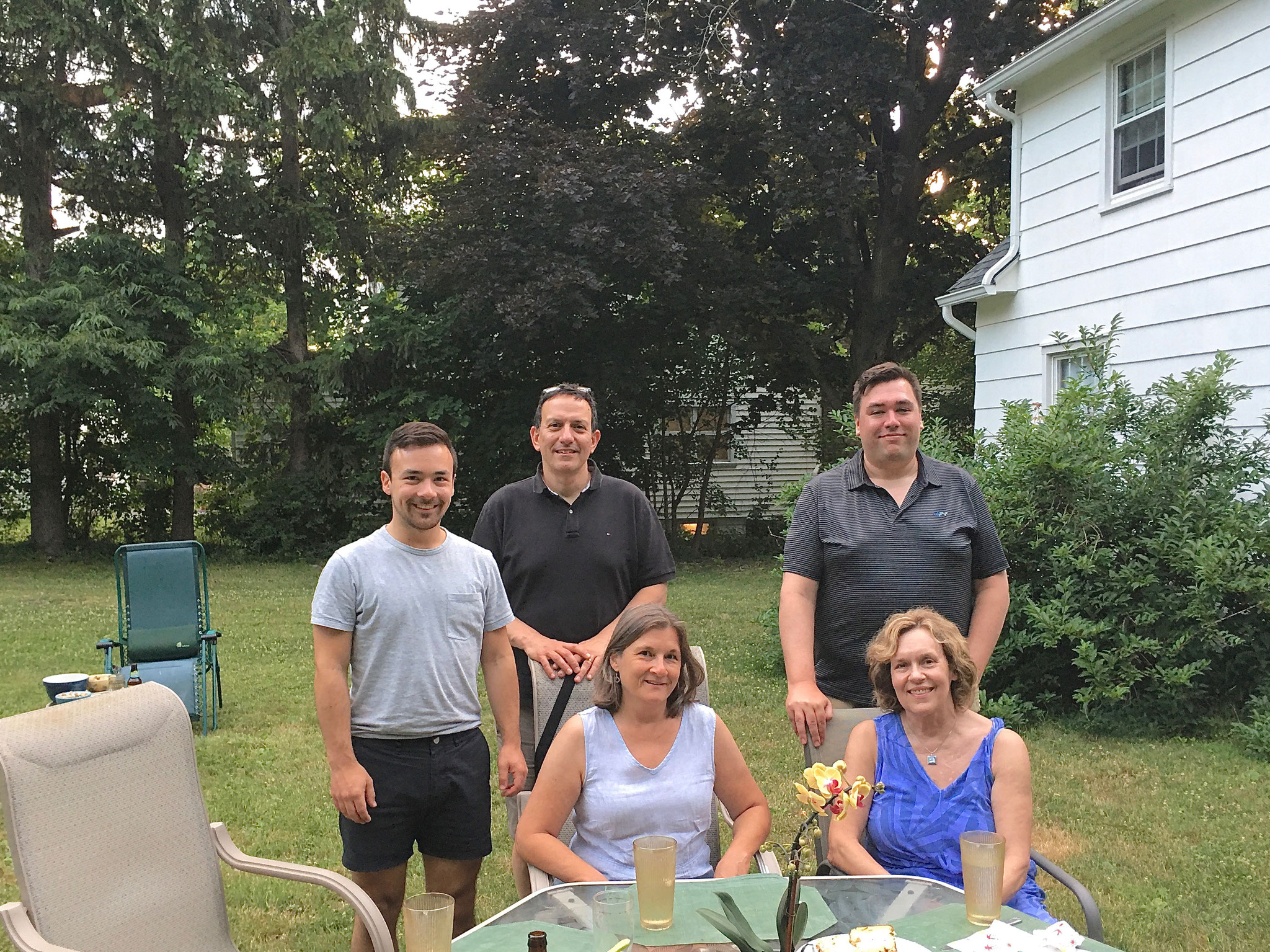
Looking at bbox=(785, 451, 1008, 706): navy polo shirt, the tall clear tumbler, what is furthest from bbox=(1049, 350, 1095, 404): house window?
the tall clear tumbler

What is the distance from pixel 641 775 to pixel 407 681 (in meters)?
0.69

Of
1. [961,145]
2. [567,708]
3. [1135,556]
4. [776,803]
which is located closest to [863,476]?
[567,708]

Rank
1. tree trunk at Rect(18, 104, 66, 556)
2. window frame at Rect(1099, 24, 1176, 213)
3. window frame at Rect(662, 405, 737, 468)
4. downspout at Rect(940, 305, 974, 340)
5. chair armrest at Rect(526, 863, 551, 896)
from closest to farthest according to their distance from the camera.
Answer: chair armrest at Rect(526, 863, 551, 896) → window frame at Rect(1099, 24, 1176, 213) → downspout at Rect(940, 305, 974, 340) → tree trunk at Rect(18, 104, 66, 556) → window frame at Rect(662, 405, 737, 468)

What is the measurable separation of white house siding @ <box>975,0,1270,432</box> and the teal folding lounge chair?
22.5 feet

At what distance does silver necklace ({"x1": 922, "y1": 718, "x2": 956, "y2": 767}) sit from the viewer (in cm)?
284

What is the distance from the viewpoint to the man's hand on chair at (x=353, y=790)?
9.57ft

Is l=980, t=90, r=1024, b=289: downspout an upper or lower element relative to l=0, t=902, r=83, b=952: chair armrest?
upper

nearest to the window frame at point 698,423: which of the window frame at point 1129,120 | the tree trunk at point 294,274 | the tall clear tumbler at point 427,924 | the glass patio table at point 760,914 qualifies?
the tree trunk at point 294,274

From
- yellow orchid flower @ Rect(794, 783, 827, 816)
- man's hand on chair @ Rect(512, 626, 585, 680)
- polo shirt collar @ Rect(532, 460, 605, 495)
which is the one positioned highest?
polo shirt collar @ Rect(532, 460, 605, 495)

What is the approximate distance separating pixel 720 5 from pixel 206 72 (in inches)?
292

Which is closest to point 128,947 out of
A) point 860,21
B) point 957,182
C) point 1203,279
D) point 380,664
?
point 380,664

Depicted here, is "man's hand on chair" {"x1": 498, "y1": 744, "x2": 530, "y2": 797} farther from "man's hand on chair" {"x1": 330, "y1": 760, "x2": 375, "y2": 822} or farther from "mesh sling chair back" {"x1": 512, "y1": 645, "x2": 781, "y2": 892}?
"man's hand on chair" {"x1": 330, "y1": 760, "x2": 375, "y2": 822}

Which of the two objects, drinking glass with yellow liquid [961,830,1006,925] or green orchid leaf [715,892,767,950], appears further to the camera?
drinking glass with yellow liquid [961,830,1006,925]

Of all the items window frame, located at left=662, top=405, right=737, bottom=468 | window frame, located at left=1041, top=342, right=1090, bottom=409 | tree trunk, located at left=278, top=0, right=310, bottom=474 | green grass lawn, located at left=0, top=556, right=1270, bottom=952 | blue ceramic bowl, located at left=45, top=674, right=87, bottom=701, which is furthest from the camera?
window frame, located at left=662, top=405, right=737, bottom=468
